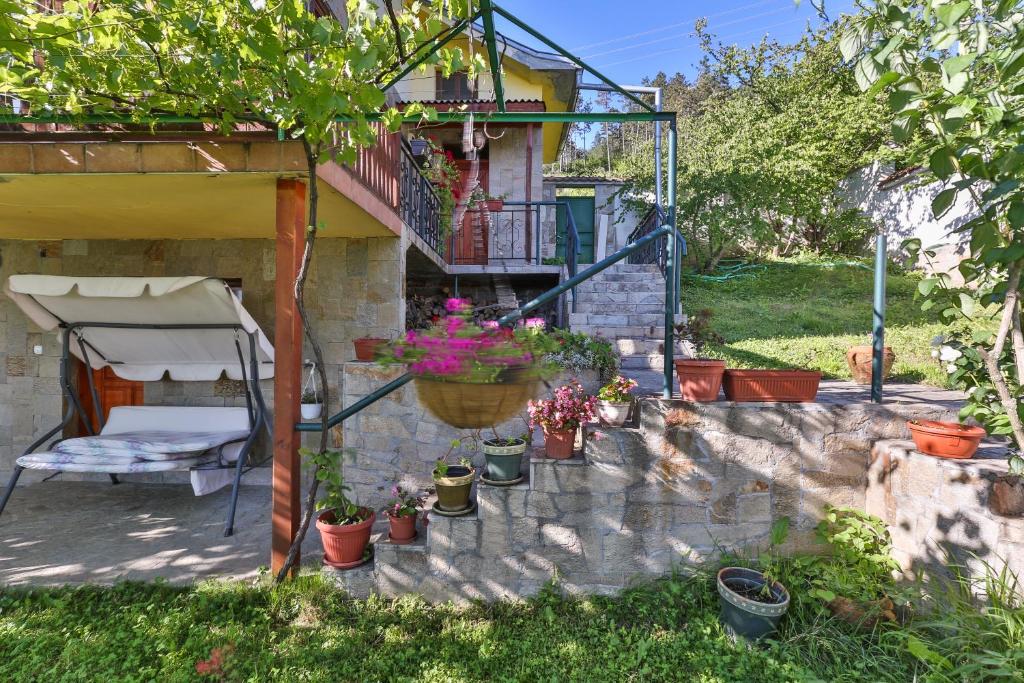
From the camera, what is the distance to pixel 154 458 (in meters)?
3.34

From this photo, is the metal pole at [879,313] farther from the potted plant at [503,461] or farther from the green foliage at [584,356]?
the potted plant at [503,461]

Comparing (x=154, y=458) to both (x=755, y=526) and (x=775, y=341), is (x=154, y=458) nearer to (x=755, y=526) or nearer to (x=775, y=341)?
(x=755, y=526)

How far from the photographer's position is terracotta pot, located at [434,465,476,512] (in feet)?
8.50

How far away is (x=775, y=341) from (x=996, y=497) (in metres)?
3.42

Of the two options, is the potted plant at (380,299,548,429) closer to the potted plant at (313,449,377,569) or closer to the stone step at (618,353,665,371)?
the potted plant at (313,449,377,569)

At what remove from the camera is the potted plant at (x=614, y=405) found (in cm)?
254

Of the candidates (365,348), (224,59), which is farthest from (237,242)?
(224,59)

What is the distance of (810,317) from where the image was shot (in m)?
6.27

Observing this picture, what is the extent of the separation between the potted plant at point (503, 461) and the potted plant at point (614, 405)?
0.47 meters

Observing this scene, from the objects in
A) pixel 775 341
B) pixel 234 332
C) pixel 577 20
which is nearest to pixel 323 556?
pixel 234 332

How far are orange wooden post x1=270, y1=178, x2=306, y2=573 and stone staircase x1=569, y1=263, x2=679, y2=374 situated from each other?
A: 8.29ft

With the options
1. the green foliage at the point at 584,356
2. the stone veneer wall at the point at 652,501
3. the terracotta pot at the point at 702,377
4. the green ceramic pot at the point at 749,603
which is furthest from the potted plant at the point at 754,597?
the green foliage at the point at 584,356

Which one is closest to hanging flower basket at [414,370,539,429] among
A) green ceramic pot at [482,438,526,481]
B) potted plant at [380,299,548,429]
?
potted plant at [380,299,548,429]

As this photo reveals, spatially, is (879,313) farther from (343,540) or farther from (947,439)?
(343,540)
